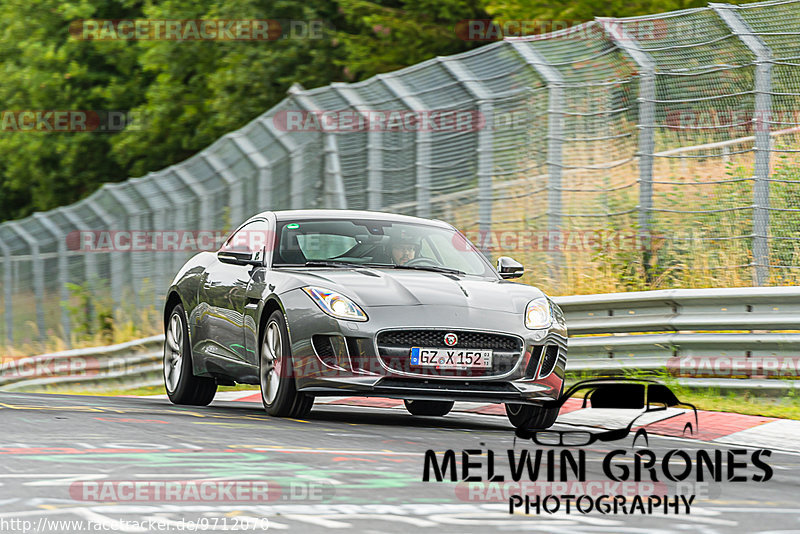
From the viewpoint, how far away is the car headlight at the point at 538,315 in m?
9.26

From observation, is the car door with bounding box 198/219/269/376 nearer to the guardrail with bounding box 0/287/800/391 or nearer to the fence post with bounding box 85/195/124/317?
the guardrail with bounding box 0/287/800/391

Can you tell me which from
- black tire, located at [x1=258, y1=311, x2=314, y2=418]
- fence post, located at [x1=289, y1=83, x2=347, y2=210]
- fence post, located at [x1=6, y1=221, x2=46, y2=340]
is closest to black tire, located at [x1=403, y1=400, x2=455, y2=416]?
black tire, located at [x1=258, y1=311, x2=314, y2=418]

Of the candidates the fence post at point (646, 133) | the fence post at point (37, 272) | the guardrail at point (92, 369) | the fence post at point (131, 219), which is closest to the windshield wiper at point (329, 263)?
the fence post at point (646, 133)

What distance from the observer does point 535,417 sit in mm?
9594

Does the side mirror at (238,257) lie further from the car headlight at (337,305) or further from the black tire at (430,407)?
the black tire at (430,407)

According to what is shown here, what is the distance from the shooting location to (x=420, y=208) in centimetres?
1567

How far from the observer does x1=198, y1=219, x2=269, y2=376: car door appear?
10.2 meters

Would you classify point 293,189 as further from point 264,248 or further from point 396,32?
point 396,32

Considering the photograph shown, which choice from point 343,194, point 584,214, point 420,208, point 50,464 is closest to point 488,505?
point 50,464

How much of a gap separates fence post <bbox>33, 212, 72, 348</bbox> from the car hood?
1523 centimetres

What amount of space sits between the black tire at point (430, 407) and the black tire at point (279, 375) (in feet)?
5.44

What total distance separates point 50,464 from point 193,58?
3150cm

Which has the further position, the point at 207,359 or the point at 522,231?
the point at 522,231

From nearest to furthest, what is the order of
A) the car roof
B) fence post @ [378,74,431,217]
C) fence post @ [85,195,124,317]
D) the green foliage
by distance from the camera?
the car roof → fence post @ [378,74,431,217] → fence post @ [85,195,124,317] → the green foliage
